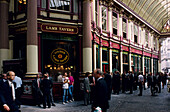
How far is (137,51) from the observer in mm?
32219

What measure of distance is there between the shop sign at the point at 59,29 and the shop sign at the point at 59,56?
1291 mm

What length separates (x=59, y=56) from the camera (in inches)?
623

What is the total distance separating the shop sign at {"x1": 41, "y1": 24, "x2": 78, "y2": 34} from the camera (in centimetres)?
1510

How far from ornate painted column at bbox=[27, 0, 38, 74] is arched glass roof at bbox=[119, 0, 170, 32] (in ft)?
47.9

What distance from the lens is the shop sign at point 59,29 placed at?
15102 mm

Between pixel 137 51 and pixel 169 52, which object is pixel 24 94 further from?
pixel 169 52

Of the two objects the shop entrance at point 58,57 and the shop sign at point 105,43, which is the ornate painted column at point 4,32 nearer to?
the shop entrance at point 58,57

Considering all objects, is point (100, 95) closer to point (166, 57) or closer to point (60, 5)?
point (60, 5)

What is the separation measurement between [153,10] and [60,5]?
1051 inches

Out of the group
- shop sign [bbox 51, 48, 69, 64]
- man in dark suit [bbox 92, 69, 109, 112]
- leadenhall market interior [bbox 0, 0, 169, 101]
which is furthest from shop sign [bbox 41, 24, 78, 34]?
man in dark suit [bbox 92, 69, 109, 112]

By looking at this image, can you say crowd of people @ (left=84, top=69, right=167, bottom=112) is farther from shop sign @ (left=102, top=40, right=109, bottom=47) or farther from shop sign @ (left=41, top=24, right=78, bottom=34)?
shop sign @ (left=102, top=40, right=109, bottom=47)

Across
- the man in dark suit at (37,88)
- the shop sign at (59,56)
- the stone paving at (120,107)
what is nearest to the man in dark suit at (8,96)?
the stone paving at (120,107)

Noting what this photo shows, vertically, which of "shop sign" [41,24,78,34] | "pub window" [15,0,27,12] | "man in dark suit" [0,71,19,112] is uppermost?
"pub window" [15,0,27,12]

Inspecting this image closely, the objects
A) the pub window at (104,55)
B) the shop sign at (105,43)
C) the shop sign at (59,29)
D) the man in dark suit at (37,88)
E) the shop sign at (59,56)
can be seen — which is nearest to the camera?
the man in dark suit at (37,88)
